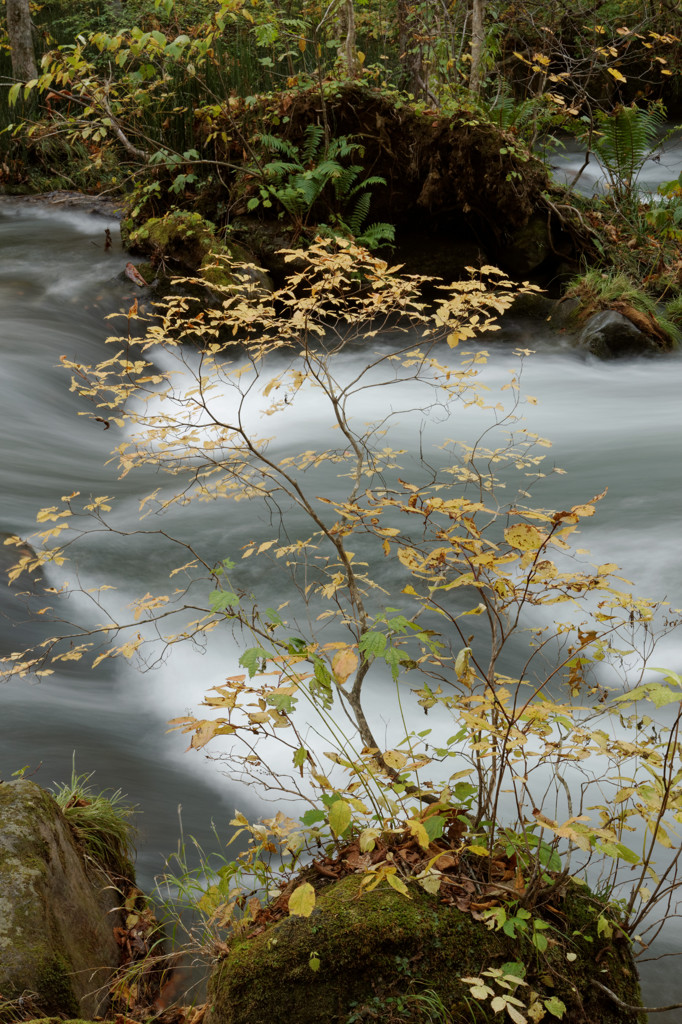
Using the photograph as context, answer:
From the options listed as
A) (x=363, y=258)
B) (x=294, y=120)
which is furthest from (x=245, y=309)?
(x=294, y=120)

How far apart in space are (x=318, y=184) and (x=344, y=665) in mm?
7242

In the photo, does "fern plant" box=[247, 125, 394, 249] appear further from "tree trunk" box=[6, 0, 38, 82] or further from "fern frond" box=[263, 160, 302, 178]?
"tree trunk" box=[6, 0, 38, 82]

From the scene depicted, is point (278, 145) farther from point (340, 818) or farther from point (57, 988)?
point (57, 988)

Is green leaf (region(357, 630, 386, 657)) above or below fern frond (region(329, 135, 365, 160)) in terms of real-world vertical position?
below

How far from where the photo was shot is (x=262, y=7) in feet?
30.9

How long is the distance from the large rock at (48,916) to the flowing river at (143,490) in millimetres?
403

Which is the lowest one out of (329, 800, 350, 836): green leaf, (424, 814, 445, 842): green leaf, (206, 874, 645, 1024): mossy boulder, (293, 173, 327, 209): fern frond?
(206, 874, 645, 1024): mossy boulder

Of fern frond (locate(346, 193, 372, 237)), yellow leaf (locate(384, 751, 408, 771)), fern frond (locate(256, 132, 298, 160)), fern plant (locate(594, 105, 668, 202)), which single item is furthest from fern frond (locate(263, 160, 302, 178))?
yellow leaf (locate(384, 751, 408, 771))

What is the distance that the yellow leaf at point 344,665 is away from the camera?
196 centimetres

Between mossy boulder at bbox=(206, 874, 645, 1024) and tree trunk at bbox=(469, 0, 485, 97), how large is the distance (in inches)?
381

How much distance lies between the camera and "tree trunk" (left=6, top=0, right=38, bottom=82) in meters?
11.5

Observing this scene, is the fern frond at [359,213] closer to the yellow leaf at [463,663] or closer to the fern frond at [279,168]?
the fern frond at [279,168]

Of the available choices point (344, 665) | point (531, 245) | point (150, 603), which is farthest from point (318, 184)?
point (344, 665)

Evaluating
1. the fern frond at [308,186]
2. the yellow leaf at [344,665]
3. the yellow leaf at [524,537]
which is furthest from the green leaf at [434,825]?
the fern frond at [308,186]
